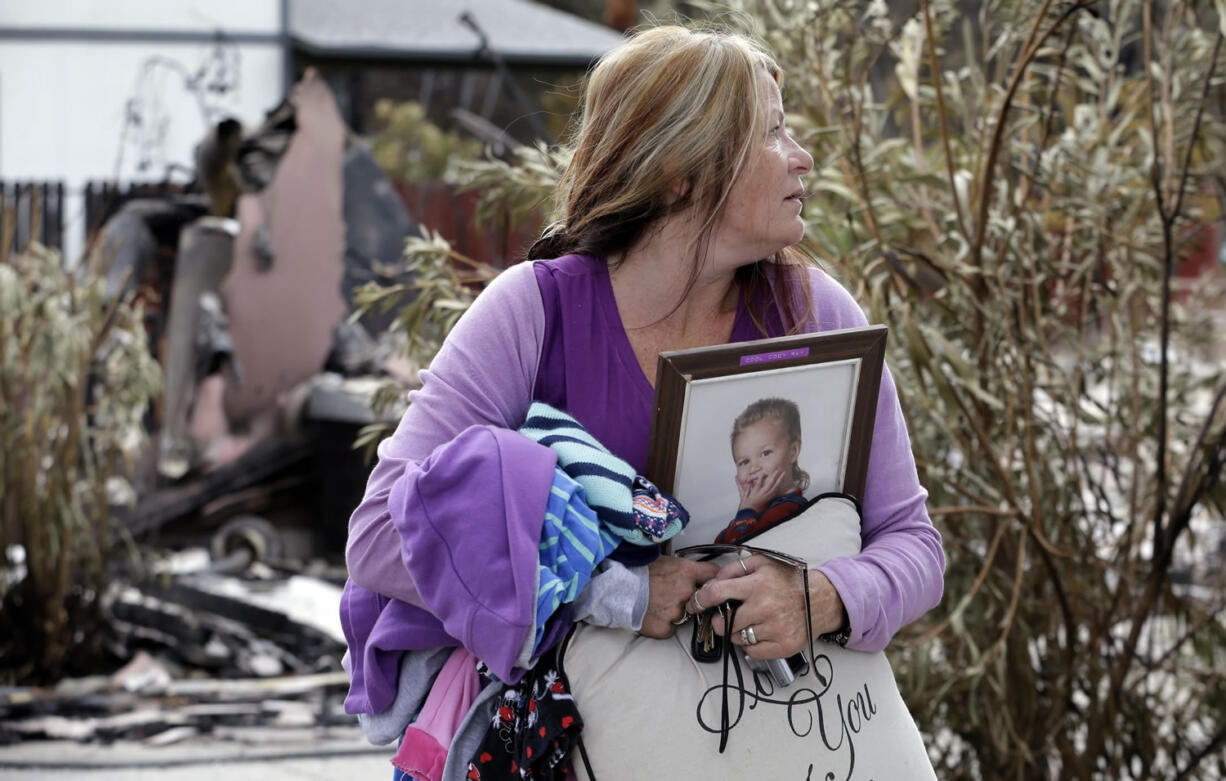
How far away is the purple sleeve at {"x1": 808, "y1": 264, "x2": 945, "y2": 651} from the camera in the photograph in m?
1.72

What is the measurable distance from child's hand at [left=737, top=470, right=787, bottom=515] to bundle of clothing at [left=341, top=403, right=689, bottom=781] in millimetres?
135

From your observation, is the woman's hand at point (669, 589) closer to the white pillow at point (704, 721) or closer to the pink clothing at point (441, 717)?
the white pillow at point (704, 721)

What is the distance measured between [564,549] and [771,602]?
0.84ft

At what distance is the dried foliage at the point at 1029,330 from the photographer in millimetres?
3131

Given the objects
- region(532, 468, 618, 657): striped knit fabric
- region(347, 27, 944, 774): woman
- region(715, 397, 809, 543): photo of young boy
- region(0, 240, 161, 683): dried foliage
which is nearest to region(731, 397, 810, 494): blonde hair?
region(715, 397, 809, 543): photo of young boy

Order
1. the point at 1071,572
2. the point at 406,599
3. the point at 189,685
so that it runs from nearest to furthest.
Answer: the point at 406,599 → the point at 1071,572 → the point at 189,685

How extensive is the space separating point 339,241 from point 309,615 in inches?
122

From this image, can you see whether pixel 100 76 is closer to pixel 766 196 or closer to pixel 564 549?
pixel 766 196

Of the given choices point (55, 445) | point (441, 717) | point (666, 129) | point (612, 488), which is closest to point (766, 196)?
point (666, 129)

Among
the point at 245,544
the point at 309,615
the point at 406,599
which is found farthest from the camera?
the point at 245,544

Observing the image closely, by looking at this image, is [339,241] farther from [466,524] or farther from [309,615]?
[466,524]

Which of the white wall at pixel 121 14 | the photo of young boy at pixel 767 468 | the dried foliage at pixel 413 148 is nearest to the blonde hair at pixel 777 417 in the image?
the photo of young boy at pixel 767 468

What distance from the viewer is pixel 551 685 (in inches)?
62.9

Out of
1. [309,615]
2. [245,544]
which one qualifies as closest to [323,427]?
[245,544]
